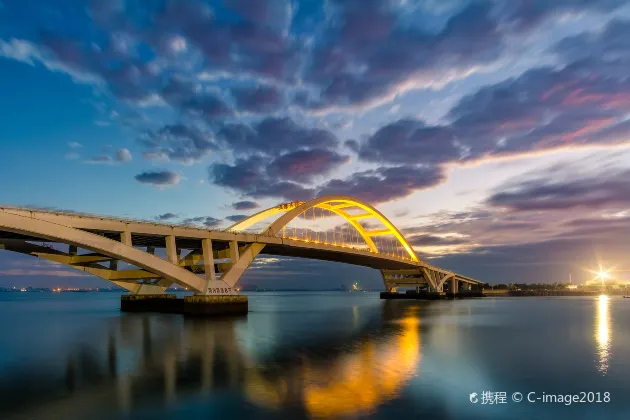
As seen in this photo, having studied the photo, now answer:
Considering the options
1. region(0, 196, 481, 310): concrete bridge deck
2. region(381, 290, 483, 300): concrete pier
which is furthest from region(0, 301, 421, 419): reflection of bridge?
region(381, 290, 483, 300): concrete pier

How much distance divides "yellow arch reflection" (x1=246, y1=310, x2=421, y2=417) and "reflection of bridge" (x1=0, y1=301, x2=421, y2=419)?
28 millimetres

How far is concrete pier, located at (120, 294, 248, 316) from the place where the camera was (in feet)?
140

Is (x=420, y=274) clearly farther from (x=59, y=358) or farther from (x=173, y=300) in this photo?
(x=59, y=358)

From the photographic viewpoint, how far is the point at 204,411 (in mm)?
11945

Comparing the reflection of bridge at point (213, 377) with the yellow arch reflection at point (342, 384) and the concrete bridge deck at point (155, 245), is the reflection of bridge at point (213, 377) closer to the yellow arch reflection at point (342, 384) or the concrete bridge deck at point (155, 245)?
the yellow arch reflection at point (342, 384)

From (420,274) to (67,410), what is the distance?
102 meters

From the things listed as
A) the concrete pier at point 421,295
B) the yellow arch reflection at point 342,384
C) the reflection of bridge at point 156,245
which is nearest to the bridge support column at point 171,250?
the reflection of bridge at point 156,245

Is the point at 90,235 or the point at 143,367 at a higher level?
the point at 90,235

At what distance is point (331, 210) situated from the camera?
8094cm

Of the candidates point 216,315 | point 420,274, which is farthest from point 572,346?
point 420,274

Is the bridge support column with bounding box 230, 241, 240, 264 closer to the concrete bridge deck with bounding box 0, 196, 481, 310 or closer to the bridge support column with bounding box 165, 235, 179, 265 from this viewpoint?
the concrete bridge deck with bounding box 0, 196, 481, 310

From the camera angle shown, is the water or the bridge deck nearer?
the water

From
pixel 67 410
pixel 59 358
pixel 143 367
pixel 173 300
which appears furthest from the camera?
pixel 173 300

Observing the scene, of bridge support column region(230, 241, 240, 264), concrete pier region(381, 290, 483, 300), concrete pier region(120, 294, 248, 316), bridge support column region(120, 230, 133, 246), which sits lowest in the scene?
concrete pier region(381, 290, 483, 300)
